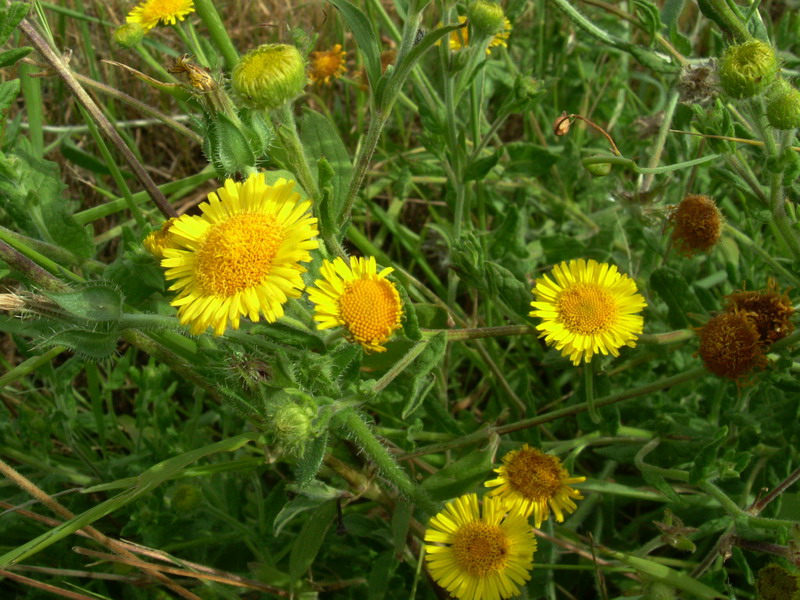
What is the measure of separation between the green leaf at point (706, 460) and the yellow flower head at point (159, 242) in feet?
4.72

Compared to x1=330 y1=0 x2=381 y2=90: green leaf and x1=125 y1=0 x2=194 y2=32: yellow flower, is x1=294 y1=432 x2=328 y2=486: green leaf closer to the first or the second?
x1=330 y1=0 x2=381 y2=90: green leaf

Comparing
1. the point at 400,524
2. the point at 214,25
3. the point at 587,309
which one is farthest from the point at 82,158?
the point at 587,309

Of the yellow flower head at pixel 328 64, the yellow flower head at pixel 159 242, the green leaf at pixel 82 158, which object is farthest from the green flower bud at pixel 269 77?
the green leaf at pixel 82 158

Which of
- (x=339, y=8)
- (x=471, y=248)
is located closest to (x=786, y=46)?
(x=471, y=248)

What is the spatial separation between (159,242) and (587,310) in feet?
3.76

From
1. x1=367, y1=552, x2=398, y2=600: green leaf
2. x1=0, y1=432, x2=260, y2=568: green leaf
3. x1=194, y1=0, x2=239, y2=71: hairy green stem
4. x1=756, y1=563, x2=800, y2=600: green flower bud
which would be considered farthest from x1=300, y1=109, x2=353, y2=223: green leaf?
x1=756, y1=563, x2=800, y2=600: green flower bud

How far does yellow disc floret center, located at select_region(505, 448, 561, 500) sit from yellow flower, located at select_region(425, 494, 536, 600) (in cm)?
11

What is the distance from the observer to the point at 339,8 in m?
1.88

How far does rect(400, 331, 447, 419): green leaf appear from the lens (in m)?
1.80

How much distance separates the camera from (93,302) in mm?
1628

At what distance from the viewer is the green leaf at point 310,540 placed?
2.06 meters

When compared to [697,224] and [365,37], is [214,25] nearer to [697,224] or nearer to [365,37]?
[365,37]

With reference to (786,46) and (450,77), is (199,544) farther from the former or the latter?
(786,46)

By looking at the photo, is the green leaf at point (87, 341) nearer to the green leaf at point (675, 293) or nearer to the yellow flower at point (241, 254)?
the yellow flower at point (241, 254)
